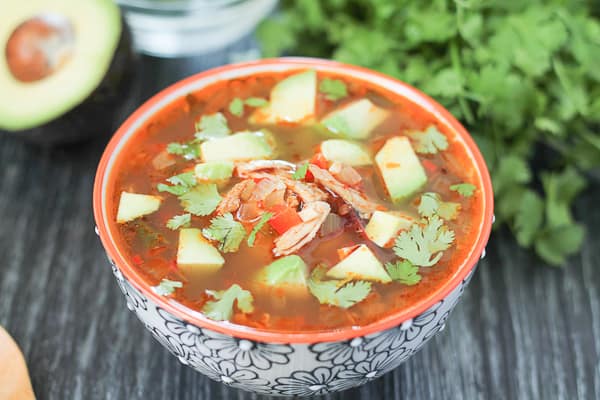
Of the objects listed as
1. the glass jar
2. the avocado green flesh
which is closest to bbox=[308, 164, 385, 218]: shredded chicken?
the avocado green flesh

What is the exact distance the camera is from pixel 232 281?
1.69 meters

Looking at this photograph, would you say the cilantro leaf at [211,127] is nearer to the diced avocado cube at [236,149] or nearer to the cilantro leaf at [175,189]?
the diced avocado cube at [236,149]

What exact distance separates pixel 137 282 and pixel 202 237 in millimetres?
191

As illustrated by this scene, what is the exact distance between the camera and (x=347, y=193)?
1831mm

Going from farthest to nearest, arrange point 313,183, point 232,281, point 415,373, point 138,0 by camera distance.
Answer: point 138,0, point 415,373, point 313,183, point 232,281

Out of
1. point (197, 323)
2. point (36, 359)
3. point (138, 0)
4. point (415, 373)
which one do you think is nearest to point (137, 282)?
point (197, 323)

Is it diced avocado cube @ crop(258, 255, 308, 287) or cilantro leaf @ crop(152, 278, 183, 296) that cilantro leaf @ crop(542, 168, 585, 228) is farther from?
cilantro leaf @ crop(152, 278, 183, 296)

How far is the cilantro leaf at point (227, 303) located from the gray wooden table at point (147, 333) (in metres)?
0.53

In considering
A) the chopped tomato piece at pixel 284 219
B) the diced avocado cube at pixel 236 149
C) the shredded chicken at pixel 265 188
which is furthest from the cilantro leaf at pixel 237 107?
Result: the chopped tomato piece at pixel 284 219

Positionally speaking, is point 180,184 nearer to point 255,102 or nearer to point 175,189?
point 175,189

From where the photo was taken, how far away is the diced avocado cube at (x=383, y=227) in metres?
1.79

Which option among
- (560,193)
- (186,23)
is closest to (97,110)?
(186,23)

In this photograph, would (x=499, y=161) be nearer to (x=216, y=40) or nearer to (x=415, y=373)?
(x=415, y=373)

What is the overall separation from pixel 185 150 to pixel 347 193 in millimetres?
461
